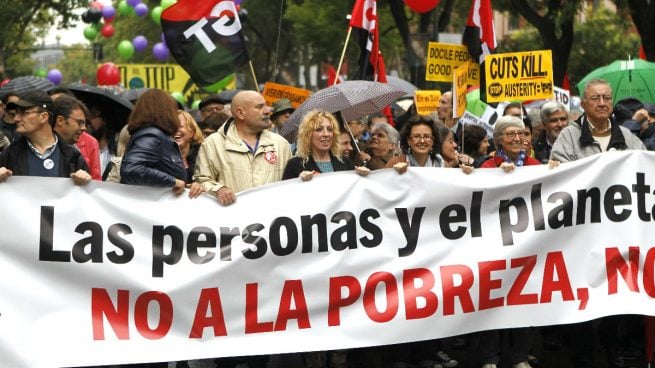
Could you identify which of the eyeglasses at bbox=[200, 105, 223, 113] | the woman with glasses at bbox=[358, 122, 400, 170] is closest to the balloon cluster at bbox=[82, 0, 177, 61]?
the eyeglasses at bbox=[200, 105, 223, 113]

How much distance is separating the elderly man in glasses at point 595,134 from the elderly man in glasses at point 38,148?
3148 mm

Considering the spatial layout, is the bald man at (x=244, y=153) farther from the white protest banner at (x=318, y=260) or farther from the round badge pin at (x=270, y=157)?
the white protest banner at (x=318, y=260)

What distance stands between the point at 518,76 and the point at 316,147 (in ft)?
12.9

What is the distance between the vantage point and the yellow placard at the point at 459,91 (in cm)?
1114

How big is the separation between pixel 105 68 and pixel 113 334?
62.1 ft

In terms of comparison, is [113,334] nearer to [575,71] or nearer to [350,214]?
[350,214]

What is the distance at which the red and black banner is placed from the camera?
32.1ft

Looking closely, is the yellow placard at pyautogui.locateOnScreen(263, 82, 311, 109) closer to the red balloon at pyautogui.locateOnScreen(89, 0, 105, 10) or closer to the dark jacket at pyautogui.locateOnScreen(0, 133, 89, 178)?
the dark jacket at pyautogui.locateOnScreen(0, 133, 89, 178)

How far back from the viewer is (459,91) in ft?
37.0

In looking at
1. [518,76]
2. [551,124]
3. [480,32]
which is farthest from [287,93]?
[551,124]

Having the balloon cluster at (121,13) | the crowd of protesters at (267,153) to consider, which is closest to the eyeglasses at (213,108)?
the crowd of protesters at (267,153)

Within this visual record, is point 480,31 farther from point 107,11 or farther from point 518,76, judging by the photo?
point 107,11

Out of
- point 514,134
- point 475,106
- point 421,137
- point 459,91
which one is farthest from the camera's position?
point 475,106

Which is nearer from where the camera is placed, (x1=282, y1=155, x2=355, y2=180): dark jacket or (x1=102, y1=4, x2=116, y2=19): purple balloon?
(x1=282, y1=155, x2=355, y2=180): dark jacket
